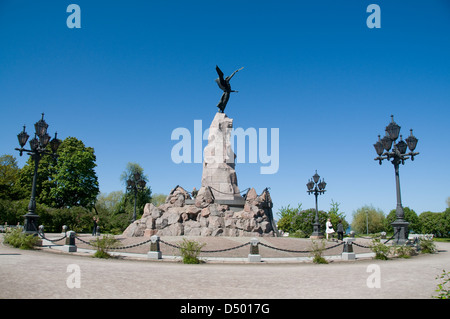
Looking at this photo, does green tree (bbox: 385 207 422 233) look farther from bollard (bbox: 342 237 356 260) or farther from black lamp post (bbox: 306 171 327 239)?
bollard (bbox: 342 237 356 260)

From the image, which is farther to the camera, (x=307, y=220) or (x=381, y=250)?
(x=307, y=220)

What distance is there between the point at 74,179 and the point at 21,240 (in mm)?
25433

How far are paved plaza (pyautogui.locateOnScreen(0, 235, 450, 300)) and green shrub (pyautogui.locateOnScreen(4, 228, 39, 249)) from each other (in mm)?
4526

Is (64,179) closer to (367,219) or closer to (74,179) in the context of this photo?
(74,179)

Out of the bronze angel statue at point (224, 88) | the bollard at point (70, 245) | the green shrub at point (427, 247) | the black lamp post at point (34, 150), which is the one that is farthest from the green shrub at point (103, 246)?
the bronze angel statue at point (224, 88)

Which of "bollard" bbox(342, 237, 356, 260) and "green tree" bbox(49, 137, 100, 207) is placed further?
"green tree" bbox(49, 137, 100, 207)

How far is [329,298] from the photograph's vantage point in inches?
262

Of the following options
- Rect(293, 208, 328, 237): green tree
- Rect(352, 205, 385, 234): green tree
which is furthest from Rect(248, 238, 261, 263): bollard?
Rect(352, 205, 385, 234): green tree

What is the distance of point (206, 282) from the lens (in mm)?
8336

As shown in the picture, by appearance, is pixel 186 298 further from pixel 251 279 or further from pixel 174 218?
pixel 174 218

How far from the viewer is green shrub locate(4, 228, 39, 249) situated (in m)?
15.0

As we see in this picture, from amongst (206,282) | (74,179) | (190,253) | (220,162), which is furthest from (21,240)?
(74,179)
